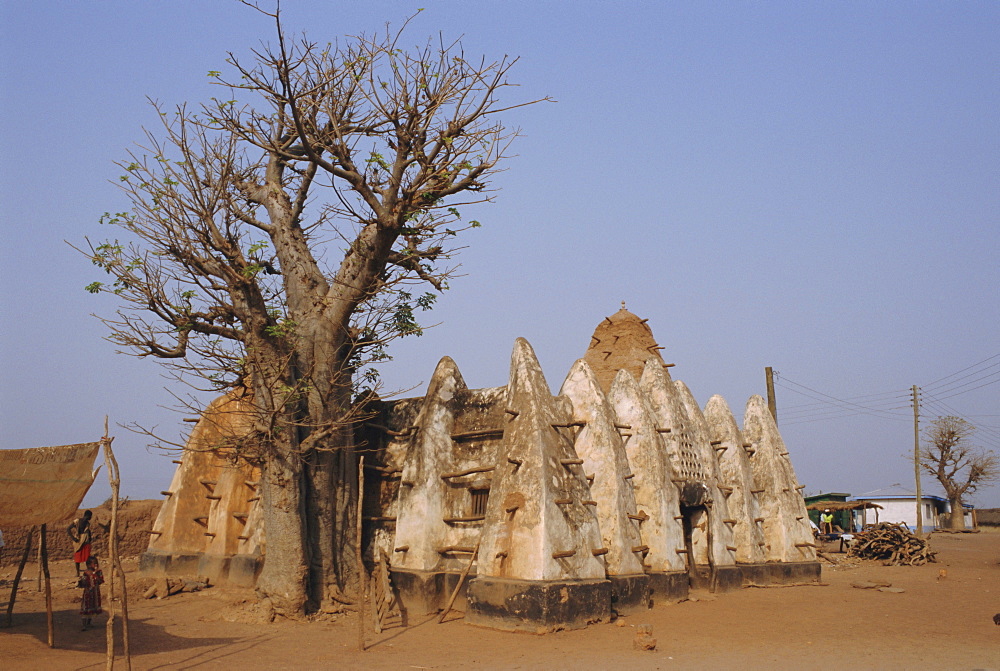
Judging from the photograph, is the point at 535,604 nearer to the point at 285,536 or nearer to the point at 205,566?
the point at 285,536

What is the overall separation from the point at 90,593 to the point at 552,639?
240 inches

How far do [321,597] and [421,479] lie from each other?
2.30 m

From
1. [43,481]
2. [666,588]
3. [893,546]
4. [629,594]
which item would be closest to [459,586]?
[629,594]

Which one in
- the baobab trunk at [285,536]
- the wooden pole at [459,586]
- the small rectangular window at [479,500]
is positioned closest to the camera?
the wooden pole at [459,586]

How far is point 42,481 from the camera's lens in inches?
364

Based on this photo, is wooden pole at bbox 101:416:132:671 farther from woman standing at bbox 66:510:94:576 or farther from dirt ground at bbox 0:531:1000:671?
woman standing at bbox 66:510:94:576

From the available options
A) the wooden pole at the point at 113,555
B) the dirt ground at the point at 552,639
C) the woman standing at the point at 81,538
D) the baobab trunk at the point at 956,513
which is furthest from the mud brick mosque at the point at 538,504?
the baobab trunk at the point at 956,513

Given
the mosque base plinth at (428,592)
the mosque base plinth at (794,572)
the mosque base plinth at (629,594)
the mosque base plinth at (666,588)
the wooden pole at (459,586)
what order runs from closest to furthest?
the wooden pole at (459,586) < the mosque base plinth at (629,594) < the mosque base plinth at (428,592) < the mosque base plinth at (666,588) < the mosque base plinth at (794,572)

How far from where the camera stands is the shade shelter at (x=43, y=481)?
9.16 metres

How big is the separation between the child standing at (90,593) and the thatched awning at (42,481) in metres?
1.79

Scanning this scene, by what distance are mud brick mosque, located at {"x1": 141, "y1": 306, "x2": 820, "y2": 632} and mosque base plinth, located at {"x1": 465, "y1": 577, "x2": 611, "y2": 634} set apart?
0.02 m

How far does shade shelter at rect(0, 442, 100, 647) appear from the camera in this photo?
30.1ft

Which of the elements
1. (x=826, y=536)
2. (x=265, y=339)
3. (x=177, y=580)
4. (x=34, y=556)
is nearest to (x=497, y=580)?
(x=265, y=339)

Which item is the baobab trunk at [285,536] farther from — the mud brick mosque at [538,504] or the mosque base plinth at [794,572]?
the mosque base plinth at [794,572]
